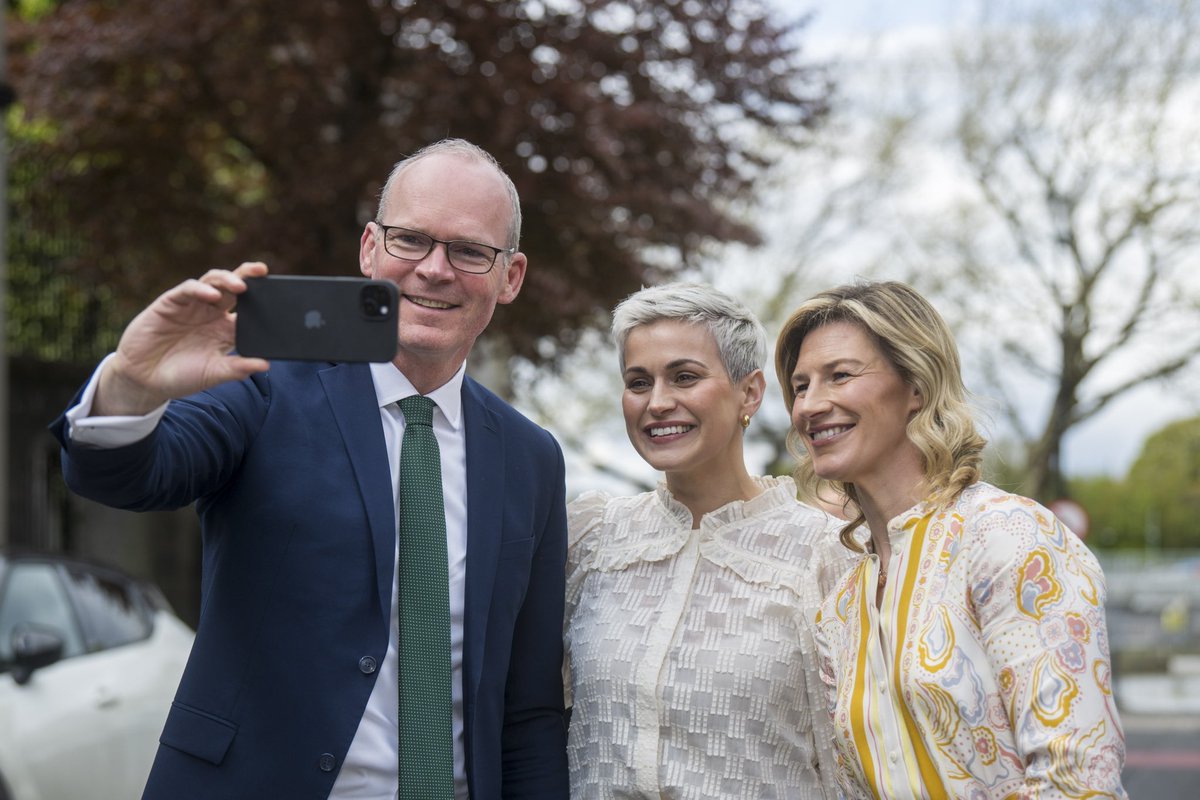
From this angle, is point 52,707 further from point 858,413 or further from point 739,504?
point 858,413

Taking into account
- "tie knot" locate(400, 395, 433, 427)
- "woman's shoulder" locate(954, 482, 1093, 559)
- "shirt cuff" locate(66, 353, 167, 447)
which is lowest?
"woman's shoulder" locate(954, 482, 1093, 559)

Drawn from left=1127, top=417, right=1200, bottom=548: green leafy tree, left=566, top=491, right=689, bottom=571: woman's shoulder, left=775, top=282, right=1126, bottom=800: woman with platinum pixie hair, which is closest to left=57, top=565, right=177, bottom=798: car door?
left=566, top=491, right=689, bottom=571: woman's shoulder

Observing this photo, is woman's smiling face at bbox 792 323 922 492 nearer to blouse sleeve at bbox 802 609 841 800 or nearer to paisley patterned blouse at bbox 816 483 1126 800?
paisley patterned blouse at bbox 816 483 1126 800

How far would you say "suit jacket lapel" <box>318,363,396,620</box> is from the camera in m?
2.71

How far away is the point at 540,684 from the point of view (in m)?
3.22

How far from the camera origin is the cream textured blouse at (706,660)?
3.13 m

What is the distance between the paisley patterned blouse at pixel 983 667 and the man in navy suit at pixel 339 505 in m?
0.78

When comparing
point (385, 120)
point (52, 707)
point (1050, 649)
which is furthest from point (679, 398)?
point (385, 120)

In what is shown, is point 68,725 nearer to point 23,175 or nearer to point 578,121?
point 578,121

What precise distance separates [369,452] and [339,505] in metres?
0.14

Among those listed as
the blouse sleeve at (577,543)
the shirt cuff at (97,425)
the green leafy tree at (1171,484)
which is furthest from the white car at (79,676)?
the green leafy tree at (1171,484)

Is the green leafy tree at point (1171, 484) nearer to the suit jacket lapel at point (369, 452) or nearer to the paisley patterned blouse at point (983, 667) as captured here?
the paisley patterned blouse at point (983, 667)

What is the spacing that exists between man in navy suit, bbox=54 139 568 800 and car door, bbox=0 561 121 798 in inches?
129

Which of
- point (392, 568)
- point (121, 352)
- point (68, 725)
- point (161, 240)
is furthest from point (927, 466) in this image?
point (161, 240)
